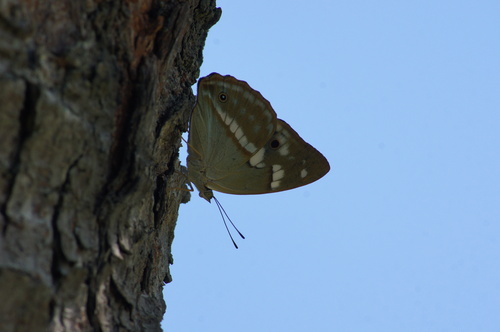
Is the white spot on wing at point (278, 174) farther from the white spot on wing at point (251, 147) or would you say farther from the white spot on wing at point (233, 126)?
the white spot on wing at point (233, 126)

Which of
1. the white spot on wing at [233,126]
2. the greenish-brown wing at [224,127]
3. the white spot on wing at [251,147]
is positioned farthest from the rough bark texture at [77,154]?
the white spot on wing at [251,147]

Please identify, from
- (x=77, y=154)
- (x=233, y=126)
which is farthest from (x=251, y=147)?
(x=77, y=154)

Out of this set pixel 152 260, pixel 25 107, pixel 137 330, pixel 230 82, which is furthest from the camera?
pixel 230 82

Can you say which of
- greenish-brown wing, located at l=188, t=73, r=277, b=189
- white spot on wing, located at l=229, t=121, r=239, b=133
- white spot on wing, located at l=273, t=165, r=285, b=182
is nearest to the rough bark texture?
greenish-brown wing, located at l=188, t=73, r=277, b=189

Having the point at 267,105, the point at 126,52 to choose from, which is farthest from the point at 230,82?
the point at 126,52

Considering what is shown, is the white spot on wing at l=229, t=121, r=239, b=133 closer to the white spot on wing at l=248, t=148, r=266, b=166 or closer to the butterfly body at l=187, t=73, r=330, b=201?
the butterfly body at l=187, t=73, r=330, b=201

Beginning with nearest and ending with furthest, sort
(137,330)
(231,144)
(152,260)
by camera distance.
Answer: (137,330), (152,260), (231,144)

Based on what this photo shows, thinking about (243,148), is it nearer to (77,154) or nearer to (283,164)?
(283,164)

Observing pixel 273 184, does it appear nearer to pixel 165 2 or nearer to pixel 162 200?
pixel 162 200
